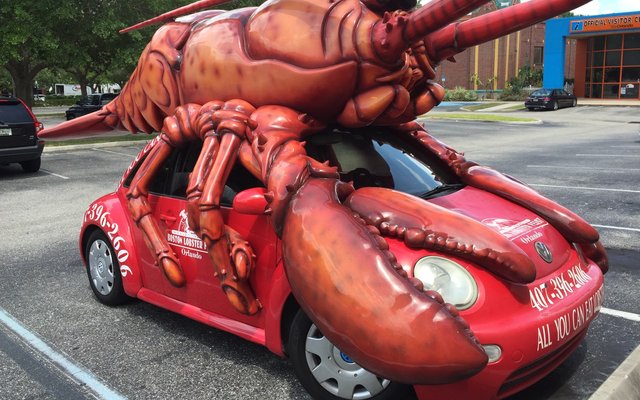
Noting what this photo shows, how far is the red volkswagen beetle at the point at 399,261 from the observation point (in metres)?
2.79

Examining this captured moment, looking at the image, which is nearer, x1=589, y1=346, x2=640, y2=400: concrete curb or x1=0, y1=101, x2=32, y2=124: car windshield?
x1=589, y1=346, x2=640, y2=400: concrete curb

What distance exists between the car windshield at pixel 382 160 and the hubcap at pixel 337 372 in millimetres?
957

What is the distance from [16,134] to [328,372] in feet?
36.9

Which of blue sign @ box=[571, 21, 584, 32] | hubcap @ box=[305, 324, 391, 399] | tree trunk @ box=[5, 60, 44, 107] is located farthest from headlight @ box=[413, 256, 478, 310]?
blue sign @ box=[571, 21, 584, 32]

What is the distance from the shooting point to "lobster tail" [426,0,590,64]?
2580 mm

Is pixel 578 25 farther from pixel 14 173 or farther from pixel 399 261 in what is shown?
pixel 399 261

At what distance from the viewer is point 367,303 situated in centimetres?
264

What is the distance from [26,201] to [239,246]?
25.1 ft

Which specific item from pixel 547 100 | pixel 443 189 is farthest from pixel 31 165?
pixel 547 100

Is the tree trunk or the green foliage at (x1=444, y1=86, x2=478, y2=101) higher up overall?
the tree trunk

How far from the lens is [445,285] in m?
2.82

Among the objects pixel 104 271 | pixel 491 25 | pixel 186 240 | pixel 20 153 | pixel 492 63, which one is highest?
pixel 492 63

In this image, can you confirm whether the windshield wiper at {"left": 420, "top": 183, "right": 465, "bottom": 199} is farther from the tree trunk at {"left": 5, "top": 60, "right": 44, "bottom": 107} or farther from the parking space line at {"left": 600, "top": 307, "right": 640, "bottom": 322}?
the tree trunk at {"left": 5, "top": 60, "right": 44, "bottom": 107}

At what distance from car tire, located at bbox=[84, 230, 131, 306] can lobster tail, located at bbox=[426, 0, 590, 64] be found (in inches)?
113
